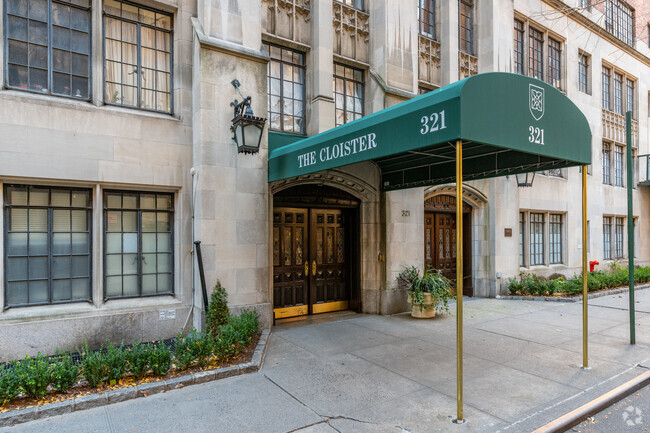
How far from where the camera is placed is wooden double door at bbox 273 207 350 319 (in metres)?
9.36

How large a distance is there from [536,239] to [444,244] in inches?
184

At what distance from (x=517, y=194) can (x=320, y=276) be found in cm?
808

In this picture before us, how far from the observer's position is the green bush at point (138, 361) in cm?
544

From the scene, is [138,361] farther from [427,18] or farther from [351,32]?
[427,18]

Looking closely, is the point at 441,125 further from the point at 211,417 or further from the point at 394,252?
the point at 394,252

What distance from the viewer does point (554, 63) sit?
621 inches

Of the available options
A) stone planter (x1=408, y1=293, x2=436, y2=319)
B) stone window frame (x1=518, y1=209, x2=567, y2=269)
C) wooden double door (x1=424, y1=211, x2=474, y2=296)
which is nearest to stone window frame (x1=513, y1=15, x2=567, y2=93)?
stone window frame (x1=518, y1=209, x2=567, y2=269)

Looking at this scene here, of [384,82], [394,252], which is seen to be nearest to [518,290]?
[394,252]

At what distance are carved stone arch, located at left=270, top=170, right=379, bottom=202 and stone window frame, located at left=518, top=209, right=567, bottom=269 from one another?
7323mm

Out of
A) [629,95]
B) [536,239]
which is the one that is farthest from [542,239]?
[629,95]

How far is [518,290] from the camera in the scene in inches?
509

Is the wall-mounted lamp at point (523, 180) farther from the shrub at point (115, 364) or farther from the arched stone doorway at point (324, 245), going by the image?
the shrub at point (115, 364)

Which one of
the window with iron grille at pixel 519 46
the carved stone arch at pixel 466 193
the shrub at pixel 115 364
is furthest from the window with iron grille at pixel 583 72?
the shrub at pixel 115 364

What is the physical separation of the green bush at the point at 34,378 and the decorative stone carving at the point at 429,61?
11.1 m
